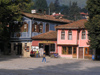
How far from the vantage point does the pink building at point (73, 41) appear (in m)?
47.8

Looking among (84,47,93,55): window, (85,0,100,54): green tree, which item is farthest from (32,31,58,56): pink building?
(85,0,100,54): green tree

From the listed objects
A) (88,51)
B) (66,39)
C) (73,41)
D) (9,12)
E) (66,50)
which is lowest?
(88,51)

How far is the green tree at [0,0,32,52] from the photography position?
46763 millimetres

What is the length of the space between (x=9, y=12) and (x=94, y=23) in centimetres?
1646

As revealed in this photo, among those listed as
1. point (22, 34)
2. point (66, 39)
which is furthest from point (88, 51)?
point (22, 34)

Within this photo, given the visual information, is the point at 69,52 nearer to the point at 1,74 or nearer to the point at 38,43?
the point at 38,43

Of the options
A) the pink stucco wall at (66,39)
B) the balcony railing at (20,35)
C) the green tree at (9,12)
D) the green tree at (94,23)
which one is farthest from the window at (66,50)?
the green tree at (94,23)

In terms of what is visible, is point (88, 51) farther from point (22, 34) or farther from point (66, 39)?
point (22, 34)

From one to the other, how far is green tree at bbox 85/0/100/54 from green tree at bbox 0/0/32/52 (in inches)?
561

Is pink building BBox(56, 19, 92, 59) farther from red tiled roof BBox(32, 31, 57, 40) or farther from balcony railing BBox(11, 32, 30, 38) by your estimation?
balcony railing BBox(11, 32, 30, 38)

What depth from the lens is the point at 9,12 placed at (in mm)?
47781

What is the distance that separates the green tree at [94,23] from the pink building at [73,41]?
8.24m

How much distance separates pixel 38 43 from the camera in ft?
165

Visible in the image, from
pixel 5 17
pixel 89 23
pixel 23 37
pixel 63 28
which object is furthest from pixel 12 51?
pixel 89 23
